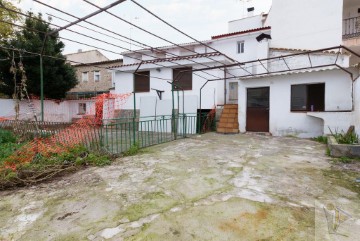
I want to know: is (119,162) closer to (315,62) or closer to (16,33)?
(315,62)

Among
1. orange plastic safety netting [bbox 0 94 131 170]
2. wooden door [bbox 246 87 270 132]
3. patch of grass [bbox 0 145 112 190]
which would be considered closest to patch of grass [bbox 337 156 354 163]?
wooden door [bbox 246 87 270 132]

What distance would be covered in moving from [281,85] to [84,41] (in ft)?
26.3

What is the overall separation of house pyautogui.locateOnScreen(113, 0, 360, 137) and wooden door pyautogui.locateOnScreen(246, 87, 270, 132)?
0.14 ft

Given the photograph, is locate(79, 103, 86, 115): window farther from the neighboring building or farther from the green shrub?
the green shrub

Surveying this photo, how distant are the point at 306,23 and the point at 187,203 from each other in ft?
40.6

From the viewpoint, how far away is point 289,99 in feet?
30.5

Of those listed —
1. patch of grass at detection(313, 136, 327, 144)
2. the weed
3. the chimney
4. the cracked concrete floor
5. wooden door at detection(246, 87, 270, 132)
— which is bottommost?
A: the cracked concrete floor

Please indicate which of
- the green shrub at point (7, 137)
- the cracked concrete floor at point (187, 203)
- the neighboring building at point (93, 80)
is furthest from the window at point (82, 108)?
the cracked concrete floor at point (187, 203)

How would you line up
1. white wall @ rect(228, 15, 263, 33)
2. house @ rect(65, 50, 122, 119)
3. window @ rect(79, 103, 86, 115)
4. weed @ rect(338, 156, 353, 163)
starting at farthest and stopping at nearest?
house @ rect(65, 50, 122, 119) < window @ rect(79, 103, 86, 115) < white wall @ rect(228, 15, 263, 33) < weed @ rect(338, 156, 353, 163)

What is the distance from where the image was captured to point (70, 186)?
381 centimetres

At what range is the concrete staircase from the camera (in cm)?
1039

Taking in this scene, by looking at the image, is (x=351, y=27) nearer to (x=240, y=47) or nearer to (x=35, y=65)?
(x=240, y=47)

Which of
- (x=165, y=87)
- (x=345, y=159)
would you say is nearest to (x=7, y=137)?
(x=165, y=87)

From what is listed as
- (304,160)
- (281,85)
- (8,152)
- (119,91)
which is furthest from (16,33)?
(304,160)
